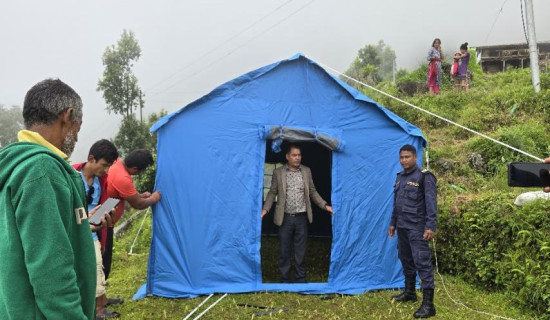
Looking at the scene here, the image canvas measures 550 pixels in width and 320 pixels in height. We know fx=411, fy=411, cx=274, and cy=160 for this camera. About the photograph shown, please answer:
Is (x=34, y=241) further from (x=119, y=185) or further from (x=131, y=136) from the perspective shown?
(x=131, y=136)

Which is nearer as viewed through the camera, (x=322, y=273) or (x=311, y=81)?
(x=311, y=81)

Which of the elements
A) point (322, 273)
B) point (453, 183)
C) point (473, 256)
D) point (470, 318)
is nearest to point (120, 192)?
point (322, 273)

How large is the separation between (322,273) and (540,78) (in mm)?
8401

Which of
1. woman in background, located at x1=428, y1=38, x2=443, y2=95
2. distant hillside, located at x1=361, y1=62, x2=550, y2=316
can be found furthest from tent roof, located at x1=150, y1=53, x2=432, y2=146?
woman in background, located at x1=428, y1=38, x2=443, y2=95

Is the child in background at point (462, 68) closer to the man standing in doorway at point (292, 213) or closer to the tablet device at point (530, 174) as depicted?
the man standing in doorway at point (292, 213)

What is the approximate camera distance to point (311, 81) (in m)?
4.95

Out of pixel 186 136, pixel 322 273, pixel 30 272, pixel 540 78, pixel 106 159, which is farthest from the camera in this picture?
pixel 540 78

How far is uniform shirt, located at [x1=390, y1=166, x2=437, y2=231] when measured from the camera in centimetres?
391

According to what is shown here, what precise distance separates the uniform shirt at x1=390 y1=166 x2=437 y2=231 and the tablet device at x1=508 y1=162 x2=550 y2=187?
155 centimetres

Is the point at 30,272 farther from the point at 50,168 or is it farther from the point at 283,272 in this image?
the point at 283,272

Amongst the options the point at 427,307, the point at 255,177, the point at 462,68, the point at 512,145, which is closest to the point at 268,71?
the point at 255,177

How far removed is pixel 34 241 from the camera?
4.17 feet

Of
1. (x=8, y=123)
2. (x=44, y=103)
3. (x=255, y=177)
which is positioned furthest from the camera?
(x=8, y=123)

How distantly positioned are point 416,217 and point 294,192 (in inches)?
60.1
